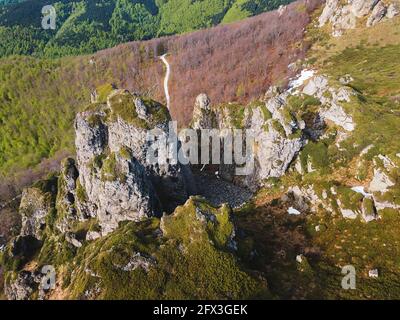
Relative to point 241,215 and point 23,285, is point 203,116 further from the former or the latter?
point 23,285

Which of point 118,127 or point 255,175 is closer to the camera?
point 118,127

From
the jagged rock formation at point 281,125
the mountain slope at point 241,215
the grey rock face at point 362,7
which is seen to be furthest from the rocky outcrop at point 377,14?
the jagged rock formation at point 281,125

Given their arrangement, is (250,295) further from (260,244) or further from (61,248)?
(61,248)

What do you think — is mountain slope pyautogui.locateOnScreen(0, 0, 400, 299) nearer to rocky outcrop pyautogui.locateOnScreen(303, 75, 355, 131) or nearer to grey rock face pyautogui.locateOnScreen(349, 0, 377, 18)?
rocky outcrop pyautogui.locateOnScreen(303, 75, 355, 131)

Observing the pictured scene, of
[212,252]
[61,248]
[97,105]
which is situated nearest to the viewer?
[212,252]

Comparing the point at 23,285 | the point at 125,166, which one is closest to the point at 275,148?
the point at 125,166

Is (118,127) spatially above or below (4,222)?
above
